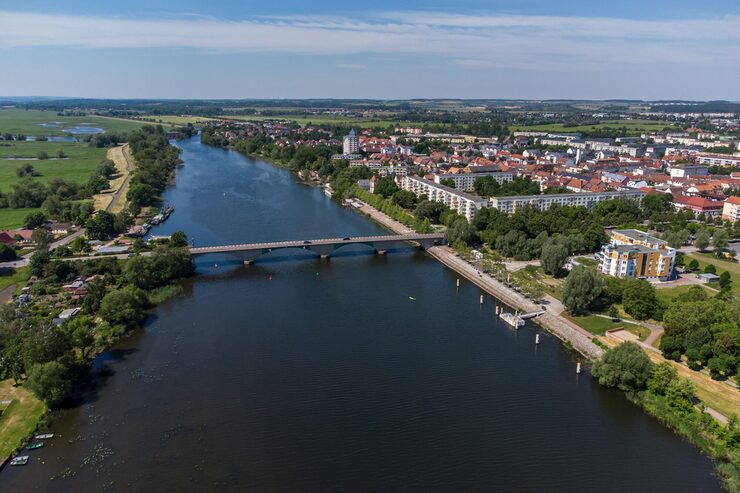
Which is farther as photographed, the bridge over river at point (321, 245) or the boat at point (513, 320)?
the bridge over river at point (321, 245)

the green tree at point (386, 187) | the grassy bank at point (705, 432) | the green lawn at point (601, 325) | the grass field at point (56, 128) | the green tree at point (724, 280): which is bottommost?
the grassy bank at point (705, 432)

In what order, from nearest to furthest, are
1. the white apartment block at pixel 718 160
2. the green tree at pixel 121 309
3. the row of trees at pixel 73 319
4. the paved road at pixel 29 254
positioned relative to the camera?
the row of trees at pixel 73 319
the green tree at pixel 121 309
the paved road at pixel 29 254
the white apartment block at pixel 718 160

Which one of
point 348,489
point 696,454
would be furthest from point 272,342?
point 696,454

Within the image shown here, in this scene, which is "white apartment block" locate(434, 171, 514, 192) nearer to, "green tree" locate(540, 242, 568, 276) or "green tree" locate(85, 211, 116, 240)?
"green tree" locate(540, 242, 568, 276)

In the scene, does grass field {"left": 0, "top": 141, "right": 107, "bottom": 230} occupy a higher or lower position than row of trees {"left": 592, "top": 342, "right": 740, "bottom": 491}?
higher

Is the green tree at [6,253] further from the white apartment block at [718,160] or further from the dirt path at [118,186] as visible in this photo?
the white apartment block at [718,160]

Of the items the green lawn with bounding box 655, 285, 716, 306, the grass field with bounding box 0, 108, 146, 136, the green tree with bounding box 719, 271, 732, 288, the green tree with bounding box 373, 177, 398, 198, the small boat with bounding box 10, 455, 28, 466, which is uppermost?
the grass field with bounding box 0, 108, 146, 136

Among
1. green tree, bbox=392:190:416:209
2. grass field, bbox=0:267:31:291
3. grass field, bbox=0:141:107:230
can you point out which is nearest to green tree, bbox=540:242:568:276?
green tree, bbox=392:190:416:209

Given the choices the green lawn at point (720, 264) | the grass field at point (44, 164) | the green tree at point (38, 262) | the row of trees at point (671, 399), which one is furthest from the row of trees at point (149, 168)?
the green lawn at point (720, 264)

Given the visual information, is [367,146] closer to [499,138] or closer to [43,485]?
[499,138]
